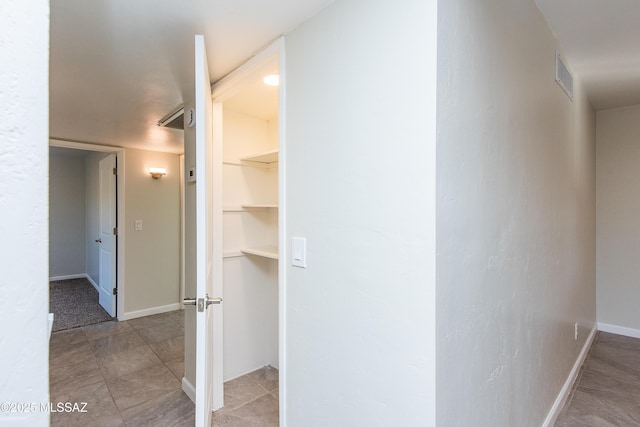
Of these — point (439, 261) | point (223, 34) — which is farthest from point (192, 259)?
point (439, 261)

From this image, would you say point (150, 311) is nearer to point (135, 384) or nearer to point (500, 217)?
point (135, 384)

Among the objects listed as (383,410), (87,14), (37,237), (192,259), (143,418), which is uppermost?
(87,14)

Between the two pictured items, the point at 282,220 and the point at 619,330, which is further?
the point at 619,330

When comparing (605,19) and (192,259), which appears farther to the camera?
(192,259)

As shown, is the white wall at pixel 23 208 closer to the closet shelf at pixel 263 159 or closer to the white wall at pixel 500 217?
the white wall at pixel 500 217

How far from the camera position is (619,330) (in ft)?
10.7

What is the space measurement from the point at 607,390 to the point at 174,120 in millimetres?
3913

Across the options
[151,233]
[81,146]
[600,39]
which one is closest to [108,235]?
[151,233]

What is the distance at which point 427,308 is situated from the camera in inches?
37.9

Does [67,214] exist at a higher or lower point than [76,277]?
higher

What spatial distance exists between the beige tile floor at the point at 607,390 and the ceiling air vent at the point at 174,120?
11.0 ft

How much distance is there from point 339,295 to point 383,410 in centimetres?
41

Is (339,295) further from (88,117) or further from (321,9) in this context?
(88,117)

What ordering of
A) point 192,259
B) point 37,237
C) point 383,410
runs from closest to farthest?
point 37,237 < point 383,410 < point 192,259
